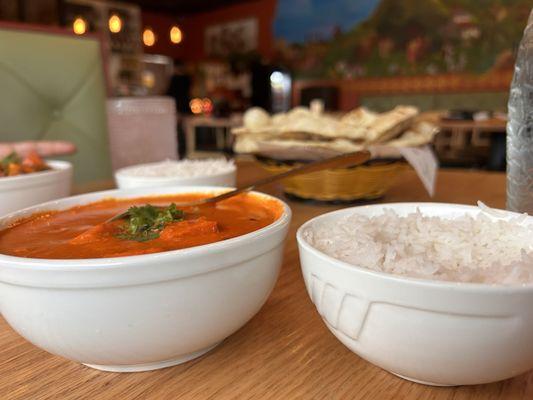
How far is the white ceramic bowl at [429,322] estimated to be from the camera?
374mm

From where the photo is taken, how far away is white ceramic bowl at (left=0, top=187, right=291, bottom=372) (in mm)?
427

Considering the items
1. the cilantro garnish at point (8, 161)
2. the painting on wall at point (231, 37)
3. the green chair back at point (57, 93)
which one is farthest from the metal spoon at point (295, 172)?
the painting on wall at point (231, 37)

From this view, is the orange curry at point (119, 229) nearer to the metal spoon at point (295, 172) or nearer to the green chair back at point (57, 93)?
the metal spoon at point (295, 172)

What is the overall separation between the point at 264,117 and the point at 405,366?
1166 mm

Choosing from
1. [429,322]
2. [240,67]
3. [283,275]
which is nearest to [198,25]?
[240,67]

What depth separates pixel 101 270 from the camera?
0.42 metres

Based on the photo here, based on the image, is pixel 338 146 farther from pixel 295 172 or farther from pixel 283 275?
pixel 283 275

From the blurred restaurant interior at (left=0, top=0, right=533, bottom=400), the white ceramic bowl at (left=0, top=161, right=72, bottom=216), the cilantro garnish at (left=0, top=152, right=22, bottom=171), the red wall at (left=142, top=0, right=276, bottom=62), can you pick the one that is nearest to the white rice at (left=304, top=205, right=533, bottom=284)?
the blurred restaurant interior at (left=0, top=0, right=533, bottom=400)

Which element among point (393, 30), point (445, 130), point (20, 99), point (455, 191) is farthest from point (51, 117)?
point (393, 30)

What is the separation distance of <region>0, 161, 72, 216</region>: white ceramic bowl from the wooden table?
0.44 m

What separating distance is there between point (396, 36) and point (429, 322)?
8723 mm

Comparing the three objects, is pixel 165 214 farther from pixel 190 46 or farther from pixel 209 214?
pixel 190 46

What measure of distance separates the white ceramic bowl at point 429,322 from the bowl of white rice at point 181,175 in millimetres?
673

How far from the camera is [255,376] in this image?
1.66 feet
